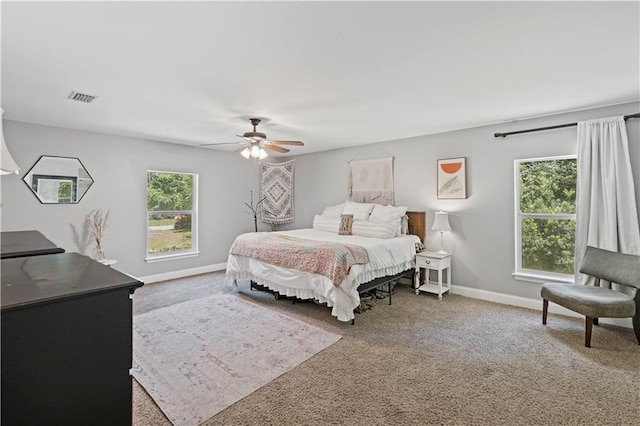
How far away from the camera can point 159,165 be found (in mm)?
Result: 5102

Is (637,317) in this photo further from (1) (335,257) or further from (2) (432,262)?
(1) (335,257)

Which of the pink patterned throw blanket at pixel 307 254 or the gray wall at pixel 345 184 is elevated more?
the gray wall at pixel 345 184

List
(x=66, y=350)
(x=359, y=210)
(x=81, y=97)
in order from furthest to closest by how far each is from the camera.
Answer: (x=359, y=210), (x=81, y=97), (x=66, y=350)

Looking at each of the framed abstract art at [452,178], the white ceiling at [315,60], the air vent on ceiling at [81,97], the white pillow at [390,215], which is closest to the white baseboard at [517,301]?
the white pillow at [390,215]

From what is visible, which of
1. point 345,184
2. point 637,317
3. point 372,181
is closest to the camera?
point 637,317

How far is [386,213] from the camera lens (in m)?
4.63

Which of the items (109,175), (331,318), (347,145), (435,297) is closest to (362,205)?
(347,145)

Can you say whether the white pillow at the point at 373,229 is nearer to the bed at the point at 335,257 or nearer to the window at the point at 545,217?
the bed at the point at 335,257

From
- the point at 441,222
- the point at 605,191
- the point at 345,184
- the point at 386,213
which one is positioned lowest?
the point at 441,222

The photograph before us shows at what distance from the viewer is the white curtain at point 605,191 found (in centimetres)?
308

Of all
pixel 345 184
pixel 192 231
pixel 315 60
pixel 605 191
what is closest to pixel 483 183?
pixel 605 191

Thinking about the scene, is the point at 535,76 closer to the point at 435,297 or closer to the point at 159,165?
the point at 435,297

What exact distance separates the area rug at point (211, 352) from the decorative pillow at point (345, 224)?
5.57ft

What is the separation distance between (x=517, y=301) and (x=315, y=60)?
12.4 feet
